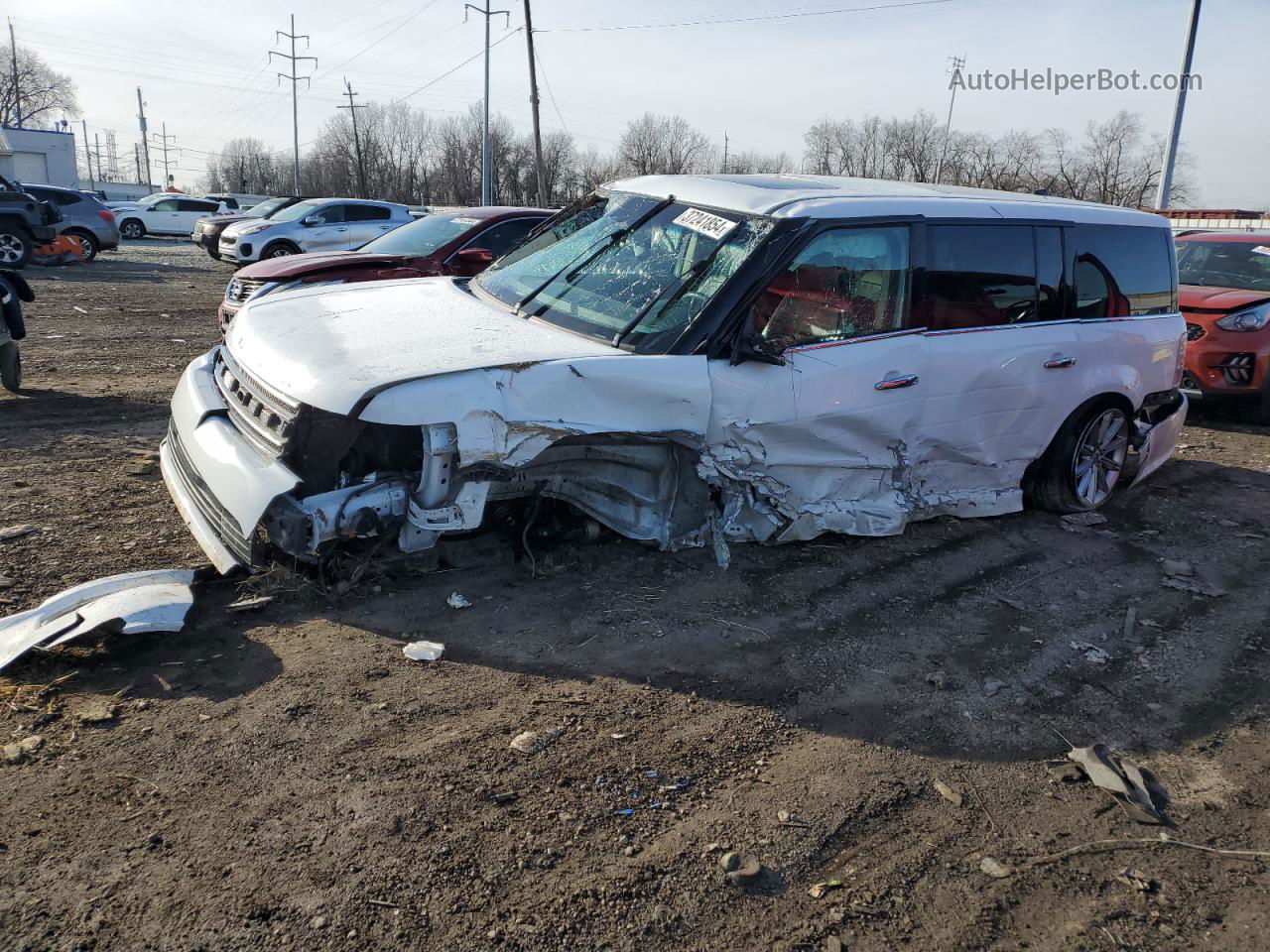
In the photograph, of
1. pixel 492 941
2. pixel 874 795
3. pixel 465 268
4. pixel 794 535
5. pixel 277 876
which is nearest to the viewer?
pixel 492 941

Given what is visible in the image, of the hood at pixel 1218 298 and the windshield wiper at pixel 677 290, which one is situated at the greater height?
the windshield wiper at pixel 677 290

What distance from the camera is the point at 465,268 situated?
30.2 feet

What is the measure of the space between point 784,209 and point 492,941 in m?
3.39

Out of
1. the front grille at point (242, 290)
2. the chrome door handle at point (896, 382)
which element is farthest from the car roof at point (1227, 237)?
the front grille at point (242, 290)

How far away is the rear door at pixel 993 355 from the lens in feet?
15.5

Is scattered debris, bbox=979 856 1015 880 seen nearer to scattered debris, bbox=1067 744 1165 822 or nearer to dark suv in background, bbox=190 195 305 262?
scattered debris, bbox=1067 744 1165 822

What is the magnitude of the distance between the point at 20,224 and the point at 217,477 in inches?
672

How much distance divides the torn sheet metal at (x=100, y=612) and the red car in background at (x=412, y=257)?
4.80 meters

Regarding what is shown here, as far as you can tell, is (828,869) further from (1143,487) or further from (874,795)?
(1143,487)

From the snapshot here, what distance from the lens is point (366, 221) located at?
19.4 meters

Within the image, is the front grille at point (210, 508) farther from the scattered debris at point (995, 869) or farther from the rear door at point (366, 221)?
the rear door at point (366, 221)

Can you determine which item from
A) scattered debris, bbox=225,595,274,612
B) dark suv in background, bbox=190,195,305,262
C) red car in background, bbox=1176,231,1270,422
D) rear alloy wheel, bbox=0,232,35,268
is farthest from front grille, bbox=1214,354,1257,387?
dark suv in background, bbox=190,195,305,262

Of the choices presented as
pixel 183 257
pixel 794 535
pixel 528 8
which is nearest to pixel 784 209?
pixel 794 535

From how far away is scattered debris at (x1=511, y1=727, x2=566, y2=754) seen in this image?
9.87 ft
